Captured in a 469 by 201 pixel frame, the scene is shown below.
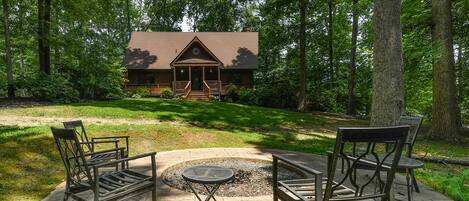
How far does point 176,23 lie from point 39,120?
99.6ft

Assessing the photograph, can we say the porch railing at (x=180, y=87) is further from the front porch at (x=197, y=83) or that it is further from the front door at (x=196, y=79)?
the front door at (x=196, y=79)

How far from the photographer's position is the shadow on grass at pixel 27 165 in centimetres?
443

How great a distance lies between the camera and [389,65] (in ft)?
19.7

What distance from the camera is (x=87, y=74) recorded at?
17.0 metres

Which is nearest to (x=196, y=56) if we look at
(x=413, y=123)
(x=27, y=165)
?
(x=27, y=165)

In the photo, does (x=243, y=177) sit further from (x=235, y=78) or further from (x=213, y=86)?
(x=235, y=78)

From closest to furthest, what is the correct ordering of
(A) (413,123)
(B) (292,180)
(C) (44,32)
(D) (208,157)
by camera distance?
(B) (292,180) < (A) (413,123) < (D) (208,157) < (C) (44,32)

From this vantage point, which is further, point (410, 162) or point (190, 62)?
point (190, 62)

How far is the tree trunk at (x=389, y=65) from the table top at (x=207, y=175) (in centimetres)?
407

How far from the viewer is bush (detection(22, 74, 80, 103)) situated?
14.7 metres

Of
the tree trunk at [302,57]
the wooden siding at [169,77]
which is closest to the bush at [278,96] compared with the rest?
the tree trunk at [302,57]

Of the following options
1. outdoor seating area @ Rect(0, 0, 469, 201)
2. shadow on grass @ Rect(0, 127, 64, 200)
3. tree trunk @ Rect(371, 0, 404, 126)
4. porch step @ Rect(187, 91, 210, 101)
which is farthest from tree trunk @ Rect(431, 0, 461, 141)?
porch step @ Rect(187, 91, 210, 101)

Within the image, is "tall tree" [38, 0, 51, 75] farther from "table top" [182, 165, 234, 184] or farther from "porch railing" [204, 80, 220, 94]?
"table top" [182, 165, 234, 184]

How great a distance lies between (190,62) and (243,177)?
1939cm
